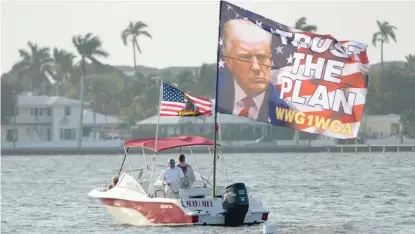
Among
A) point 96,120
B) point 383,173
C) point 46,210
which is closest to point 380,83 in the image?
point 96,120

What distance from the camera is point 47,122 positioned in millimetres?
182625

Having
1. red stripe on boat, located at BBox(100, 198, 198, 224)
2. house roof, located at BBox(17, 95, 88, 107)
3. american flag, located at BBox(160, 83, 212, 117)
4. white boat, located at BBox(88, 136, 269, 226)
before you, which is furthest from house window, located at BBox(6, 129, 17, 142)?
american flag, located at BBox(160, 83, 212, 117)

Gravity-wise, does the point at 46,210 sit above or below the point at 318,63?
below

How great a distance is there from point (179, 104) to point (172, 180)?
8.22 ft

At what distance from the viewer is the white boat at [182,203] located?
42.9m

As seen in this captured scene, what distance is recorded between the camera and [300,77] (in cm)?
3922

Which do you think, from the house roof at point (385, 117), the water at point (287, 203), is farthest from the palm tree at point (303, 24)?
the water at point (287, 203)

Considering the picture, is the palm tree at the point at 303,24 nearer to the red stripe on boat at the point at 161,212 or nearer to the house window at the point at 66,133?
the house window at the point at 66,133

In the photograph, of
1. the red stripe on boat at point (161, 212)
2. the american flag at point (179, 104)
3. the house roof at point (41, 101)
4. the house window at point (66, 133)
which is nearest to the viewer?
the american flag at point (179, 104)

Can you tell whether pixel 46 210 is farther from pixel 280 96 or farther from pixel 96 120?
pixel 96 120

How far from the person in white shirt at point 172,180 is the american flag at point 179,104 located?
71.3 inches

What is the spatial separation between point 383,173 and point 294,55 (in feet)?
172

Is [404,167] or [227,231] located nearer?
[227,231]

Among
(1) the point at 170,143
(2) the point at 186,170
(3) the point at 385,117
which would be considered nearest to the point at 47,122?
(3) the point at 385,117
